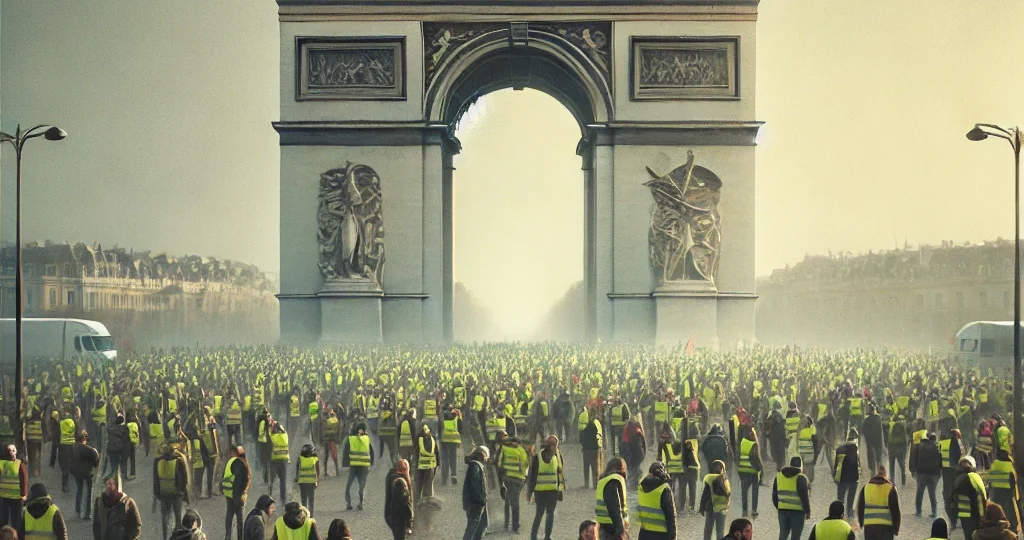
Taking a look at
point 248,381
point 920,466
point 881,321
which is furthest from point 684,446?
point 881,321

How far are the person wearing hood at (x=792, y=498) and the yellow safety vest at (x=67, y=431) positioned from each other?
10.6 metres

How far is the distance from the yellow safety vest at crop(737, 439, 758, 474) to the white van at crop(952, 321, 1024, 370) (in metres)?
16.7

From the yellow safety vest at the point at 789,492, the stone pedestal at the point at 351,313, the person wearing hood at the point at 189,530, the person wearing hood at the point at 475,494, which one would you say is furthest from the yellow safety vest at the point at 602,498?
the stone pedestal at the point at 351,313

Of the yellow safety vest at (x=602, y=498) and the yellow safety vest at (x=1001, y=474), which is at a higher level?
the yellow safety vest at (x=602, y=498)

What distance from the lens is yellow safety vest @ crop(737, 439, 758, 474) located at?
44.4 feet

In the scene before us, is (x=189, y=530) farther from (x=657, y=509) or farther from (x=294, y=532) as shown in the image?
(x=657, y=509)

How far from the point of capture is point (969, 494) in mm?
11430

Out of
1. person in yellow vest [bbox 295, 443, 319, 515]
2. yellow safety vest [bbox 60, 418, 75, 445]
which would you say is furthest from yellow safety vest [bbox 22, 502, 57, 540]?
yellow safety vest [bbox 60, 418, 75, 445]

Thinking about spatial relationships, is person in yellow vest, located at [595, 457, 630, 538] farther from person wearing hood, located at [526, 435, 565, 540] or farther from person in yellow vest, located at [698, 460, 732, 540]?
person wearing hood, located at [526, 435, 565, 540]

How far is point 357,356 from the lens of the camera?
3158 cm

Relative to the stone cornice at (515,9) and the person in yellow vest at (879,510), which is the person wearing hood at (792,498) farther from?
the stone cornice at (515,9)

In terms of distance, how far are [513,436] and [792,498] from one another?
13.9 feet

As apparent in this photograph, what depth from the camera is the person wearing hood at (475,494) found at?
11711 millimetres

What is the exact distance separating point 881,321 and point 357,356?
55.3 feet
